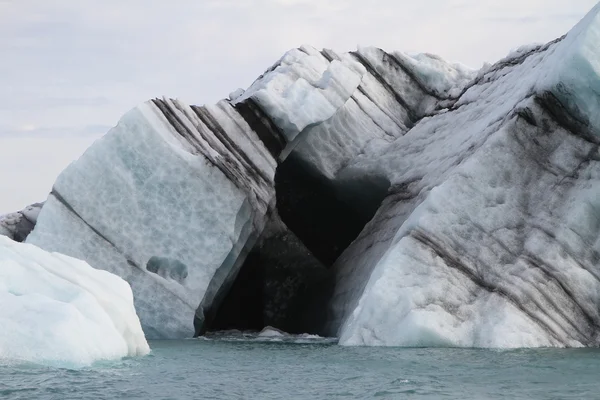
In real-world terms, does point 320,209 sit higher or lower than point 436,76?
lower

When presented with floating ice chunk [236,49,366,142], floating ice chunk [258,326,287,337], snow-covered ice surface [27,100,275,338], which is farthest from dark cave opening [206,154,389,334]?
snow-covered ice surface [27,100,275,338]

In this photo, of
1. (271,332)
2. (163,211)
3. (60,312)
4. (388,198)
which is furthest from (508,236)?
(60,312)

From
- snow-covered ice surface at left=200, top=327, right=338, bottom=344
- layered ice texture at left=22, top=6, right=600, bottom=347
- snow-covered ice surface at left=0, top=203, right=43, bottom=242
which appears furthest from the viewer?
snow-covered ice surface at left=0, top=203, right=43, bottom=242

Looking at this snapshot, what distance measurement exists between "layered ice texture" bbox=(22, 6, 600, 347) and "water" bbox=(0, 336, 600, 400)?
1.05 metres

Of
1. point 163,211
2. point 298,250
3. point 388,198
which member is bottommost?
point 298,250

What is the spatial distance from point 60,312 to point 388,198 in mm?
8353

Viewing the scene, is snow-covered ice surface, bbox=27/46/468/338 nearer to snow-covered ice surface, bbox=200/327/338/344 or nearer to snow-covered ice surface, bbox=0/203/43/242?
snow-covered ice surface, bbox=200/327/338/344

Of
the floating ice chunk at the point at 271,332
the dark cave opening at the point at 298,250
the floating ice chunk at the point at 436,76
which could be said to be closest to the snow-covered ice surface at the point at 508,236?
the floating ice chunk at the point at 271,332

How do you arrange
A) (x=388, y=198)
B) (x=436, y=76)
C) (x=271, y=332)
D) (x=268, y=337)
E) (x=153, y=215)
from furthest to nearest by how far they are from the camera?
(x=436, y=76), (x=388, y=198), (x=271, y=332), (x=268, y=337), (x=153, y=215)

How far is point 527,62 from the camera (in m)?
18.2

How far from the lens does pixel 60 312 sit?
1084 centimetres

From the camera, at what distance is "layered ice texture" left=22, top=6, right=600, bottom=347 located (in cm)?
1427

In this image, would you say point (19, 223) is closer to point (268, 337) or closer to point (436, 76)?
point (268, 337)

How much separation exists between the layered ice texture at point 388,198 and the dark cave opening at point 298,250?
21 centimetres
